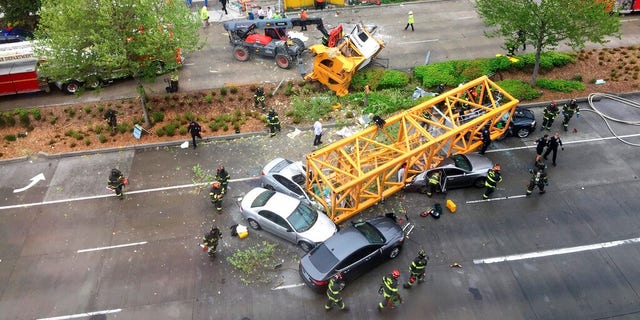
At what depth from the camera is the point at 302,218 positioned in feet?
52.3

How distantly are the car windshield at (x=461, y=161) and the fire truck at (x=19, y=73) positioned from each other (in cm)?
2030

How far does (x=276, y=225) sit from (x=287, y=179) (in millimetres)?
2110

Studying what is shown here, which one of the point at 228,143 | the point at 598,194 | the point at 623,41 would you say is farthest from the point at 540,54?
the point at 228,143

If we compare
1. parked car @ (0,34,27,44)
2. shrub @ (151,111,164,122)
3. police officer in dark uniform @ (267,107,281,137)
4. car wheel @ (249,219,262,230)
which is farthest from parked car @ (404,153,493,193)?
parked car @ (0,34,27,44)

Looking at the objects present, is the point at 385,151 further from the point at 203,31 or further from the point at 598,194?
the point at 203,31

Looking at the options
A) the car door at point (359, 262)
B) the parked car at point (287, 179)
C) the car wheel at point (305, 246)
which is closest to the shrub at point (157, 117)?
the parked car at point (287, 179)

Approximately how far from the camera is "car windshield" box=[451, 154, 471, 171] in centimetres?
1777

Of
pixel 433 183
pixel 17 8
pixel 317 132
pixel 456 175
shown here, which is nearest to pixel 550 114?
pixel 456 175

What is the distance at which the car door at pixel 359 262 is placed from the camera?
14398 millimetres

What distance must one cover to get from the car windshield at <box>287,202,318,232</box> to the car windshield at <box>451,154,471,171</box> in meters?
5.79

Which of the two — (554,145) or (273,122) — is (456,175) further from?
(273,122)

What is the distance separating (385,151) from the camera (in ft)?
58.5

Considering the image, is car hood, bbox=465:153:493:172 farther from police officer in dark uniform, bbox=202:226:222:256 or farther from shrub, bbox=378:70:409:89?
police officer in dark uniform, bbox=202:226:222:256

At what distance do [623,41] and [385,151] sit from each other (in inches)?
715
